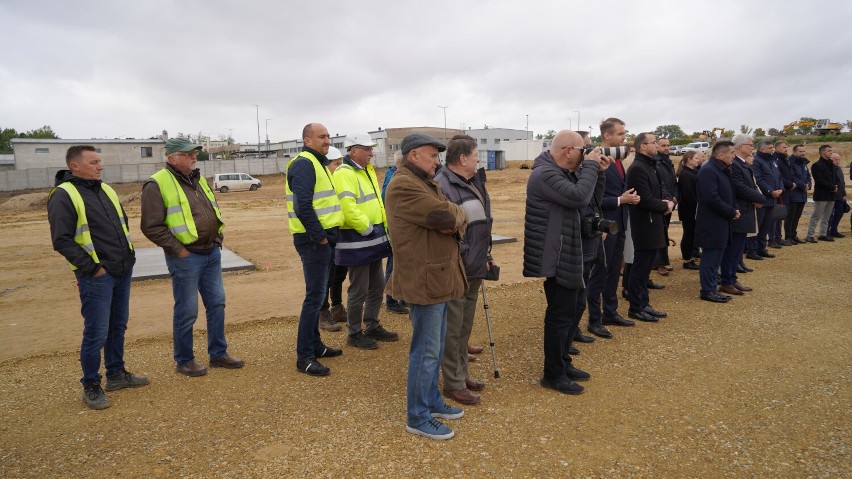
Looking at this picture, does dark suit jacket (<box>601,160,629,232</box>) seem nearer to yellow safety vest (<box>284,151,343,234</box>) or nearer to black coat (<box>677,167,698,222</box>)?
yellow safety vest (<box>284,151,343,234</box>)

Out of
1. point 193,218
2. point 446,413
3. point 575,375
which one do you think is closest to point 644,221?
point 575,375

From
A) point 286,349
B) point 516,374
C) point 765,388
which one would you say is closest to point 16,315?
point 286,349

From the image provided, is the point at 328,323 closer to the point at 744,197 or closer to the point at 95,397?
the point at 95,397

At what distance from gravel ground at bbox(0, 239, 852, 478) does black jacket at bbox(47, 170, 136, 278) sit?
1.05 metres

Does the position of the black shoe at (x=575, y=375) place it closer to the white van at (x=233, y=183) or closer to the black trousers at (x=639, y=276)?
the black trousers at (x=639, y=276)

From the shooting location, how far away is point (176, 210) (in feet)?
14.6

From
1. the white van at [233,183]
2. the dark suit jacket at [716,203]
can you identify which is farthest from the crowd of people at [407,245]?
the white van at [233,183]

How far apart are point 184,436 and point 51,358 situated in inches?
101

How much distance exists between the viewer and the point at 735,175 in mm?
7430

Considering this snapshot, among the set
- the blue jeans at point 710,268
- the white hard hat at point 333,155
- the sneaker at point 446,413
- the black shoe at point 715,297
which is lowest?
the sneaker at point 446,413

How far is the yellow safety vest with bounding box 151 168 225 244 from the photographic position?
4457 mm

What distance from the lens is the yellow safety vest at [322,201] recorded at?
15.9ft

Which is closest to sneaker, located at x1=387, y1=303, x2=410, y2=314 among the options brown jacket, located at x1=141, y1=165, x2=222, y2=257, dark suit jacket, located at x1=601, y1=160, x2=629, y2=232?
brown jacket, located at x1=141, y1=165, x2=222, y2=257

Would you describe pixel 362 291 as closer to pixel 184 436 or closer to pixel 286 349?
pixel 286 349
